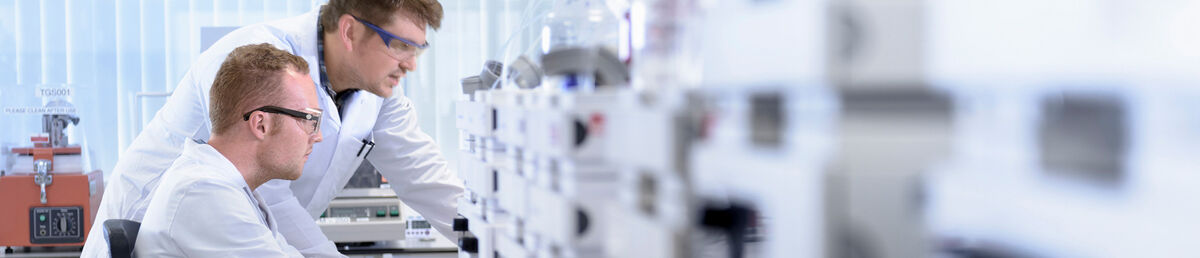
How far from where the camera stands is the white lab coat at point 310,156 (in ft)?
7.20

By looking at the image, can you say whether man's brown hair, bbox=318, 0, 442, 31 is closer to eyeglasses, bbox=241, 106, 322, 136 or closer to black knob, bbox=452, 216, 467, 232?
eyeglasses, bbox=241, 106, 322, 136

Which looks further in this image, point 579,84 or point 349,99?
point 349,99

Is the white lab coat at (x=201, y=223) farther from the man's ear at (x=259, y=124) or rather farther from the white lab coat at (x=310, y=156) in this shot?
the white lab coat at (x=310, y=156)

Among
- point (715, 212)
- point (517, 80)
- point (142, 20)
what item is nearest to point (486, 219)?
point (517, 80)

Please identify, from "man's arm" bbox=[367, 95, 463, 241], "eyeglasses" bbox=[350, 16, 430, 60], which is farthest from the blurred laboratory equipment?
"eyeglasses" bbox=[350, 16, 430, 60]

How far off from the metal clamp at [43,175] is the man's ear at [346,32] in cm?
169

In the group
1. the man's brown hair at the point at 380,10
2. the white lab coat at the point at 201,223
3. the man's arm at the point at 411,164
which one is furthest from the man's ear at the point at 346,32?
the white lab coat at the point at 201,223

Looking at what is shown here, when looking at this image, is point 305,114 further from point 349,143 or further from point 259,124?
point 349,143

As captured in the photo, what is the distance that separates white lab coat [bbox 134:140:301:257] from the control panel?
6.46 feet

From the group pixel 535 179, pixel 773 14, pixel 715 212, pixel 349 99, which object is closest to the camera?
pixel 773 14

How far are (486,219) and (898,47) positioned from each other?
31.7 inches

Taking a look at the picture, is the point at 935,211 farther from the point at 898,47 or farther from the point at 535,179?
the point at 535,179

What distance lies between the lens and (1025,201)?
1.38ft

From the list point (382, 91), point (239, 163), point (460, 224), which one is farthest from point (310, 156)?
point (460, 224)
